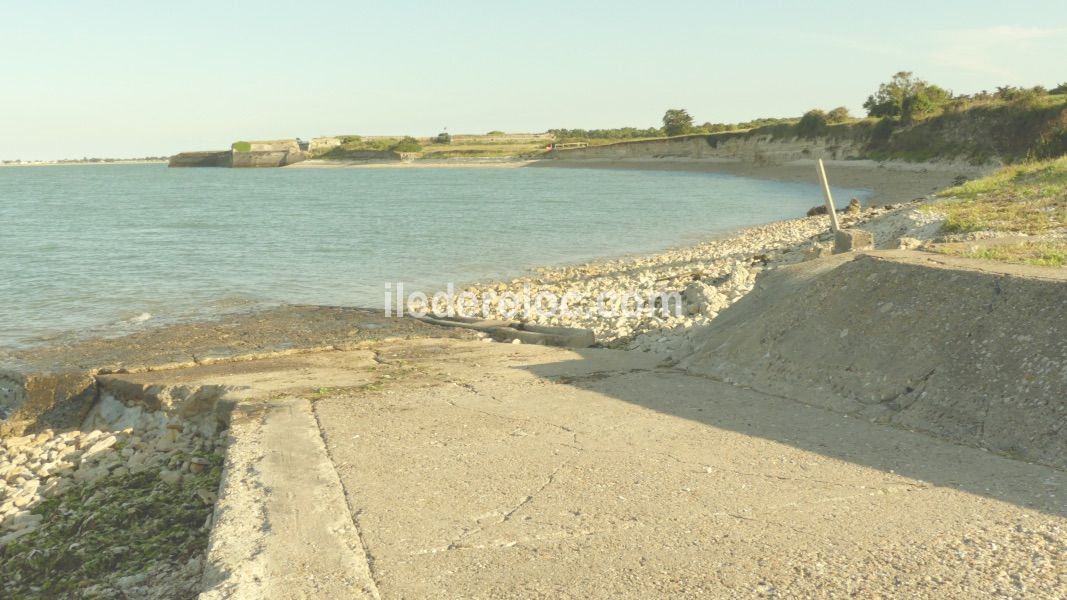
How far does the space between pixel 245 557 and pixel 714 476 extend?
2653 mm

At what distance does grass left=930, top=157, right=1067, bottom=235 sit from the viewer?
40.9 ft

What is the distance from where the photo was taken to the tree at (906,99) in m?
53.8

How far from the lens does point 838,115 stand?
223 feet

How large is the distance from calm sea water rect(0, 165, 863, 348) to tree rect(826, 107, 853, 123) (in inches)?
585

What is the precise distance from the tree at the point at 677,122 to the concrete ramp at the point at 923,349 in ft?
381

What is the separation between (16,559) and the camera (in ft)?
17.2

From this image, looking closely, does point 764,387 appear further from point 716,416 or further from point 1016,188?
point 1016,188

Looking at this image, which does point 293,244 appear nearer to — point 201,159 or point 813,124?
point 813,124

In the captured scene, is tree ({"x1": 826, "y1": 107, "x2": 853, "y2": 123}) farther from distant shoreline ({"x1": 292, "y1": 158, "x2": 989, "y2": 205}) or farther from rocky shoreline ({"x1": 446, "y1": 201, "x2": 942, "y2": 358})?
rocky shoreline ({"x1": 446, "y1": 201, "x2": 942, "y2": 358})

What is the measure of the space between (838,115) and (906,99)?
1194 centimetres

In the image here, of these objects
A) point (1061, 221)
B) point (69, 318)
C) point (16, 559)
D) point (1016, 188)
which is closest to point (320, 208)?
point (69, 318)

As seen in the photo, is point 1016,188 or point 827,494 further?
point 1016,188

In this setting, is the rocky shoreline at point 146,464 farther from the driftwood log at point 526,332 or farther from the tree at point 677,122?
the tree at point 677,122

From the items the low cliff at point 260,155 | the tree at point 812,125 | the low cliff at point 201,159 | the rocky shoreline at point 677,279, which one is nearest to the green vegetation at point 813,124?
the tree at point 812,125
